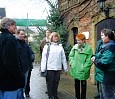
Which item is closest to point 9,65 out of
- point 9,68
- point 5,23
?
point 9,68

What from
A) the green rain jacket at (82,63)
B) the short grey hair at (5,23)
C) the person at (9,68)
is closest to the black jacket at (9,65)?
the person at (9,68)

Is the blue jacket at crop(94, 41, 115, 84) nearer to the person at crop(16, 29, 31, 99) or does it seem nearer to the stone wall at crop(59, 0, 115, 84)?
the person at crop(16, 29, 31, 99)

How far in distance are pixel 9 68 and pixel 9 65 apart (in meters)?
0.05

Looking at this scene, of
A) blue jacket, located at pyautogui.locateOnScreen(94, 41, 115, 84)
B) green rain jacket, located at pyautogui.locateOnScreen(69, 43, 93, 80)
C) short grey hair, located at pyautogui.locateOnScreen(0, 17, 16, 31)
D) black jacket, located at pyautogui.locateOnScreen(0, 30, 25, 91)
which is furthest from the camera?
green rain jacket, located at pyautogui.locateOnScreen(69, 43, 93, 80)

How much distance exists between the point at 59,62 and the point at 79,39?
2.80 feet

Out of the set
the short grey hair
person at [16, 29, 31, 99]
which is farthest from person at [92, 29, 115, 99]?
the short grey hair

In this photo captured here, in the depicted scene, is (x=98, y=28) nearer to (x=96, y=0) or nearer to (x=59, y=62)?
(x=96, y=0)

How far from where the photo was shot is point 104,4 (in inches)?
408

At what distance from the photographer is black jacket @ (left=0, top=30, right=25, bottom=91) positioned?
4.57 metres

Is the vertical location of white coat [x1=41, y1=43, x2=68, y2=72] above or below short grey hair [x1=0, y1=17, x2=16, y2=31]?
below

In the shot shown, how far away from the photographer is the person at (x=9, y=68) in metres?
4.57

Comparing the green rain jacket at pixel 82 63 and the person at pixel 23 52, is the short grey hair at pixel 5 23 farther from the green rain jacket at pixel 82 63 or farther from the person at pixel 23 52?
the green rain jacket at pixel 82 63

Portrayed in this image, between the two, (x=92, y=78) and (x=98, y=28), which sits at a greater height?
(x=98, y=28)

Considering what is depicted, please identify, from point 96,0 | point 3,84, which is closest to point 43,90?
point 96,0
